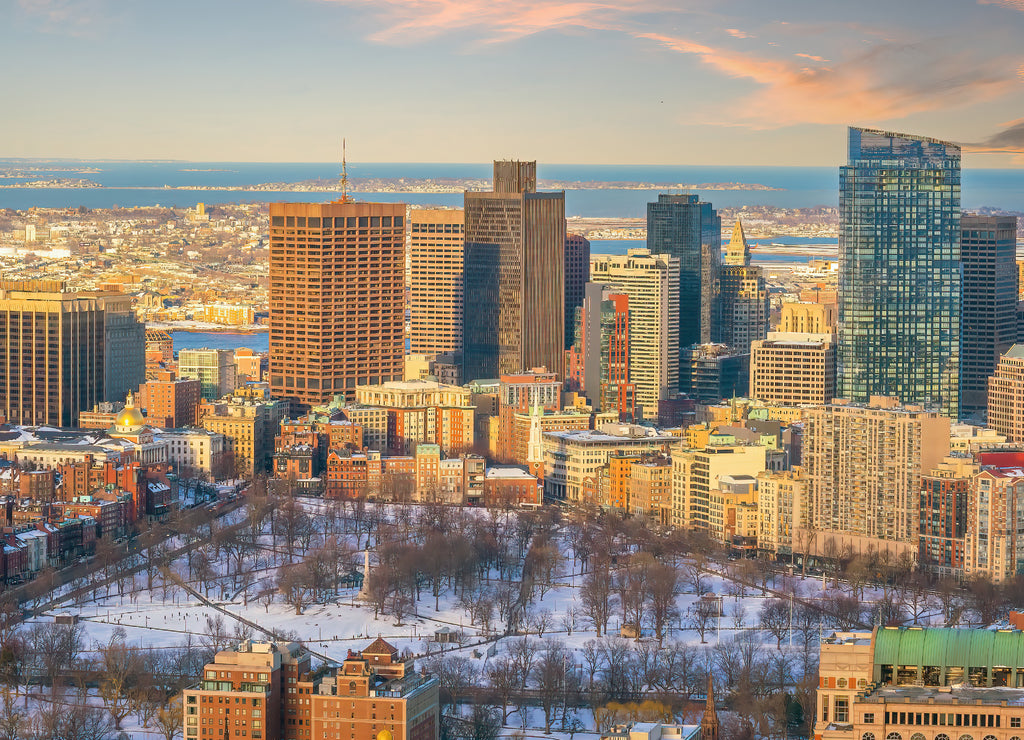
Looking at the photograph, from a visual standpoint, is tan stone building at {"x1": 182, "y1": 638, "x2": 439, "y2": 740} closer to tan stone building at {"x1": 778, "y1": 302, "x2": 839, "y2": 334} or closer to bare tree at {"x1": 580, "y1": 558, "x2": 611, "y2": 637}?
bare tree at {"x1": 580, "y1": 558, "x2": 611, "y2": 637}

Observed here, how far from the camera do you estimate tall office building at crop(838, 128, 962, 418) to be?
94.6m

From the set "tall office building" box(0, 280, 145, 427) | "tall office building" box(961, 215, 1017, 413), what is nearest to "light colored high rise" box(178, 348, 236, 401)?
"tall office building" box(0, 280, 145, 427)

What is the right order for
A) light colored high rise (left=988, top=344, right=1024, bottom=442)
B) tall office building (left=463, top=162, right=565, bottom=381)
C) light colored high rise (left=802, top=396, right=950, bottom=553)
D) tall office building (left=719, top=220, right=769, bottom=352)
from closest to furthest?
1. light colored high rise (left=802, top=396, right=950, bottom=553)
2. light colored high rise (left=988, top=344, right=1024, bottom=442)
3. tall office building (left=463, top=162, right=565, bottom=381)
4. tall office building (left=719, top=220, right=769, bottom=352)

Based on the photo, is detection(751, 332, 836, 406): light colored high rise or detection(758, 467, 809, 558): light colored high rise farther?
detection(751, 332, 836, 406): light colored high rise

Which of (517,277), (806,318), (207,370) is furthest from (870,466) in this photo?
(207,370)

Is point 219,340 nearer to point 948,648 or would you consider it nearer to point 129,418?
point 129,418

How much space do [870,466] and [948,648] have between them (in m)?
33.3

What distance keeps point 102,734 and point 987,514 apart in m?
27.0

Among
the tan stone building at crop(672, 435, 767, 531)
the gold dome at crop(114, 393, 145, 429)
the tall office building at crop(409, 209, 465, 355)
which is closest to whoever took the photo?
the tan stone building at crop(672, 435, 767, 531)

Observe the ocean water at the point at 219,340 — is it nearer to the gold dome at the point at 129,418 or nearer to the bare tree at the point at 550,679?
the gold dome at the point at 129,418

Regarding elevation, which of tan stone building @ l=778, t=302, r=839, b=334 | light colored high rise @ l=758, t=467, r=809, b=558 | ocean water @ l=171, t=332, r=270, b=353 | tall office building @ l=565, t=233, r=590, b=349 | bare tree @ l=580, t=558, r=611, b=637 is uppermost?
tall office building @ l=565, t=233, r=590, b=349

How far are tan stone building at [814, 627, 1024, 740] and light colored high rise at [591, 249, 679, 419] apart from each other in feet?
191

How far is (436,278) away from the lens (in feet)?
371

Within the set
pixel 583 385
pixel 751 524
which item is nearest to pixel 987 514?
pixel 751 524
